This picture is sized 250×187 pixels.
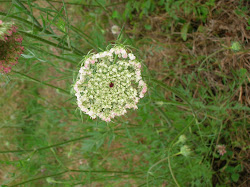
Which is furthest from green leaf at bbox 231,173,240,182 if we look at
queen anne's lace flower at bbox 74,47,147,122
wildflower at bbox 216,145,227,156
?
queen anne's lace flower at bbox 74,47,147,122

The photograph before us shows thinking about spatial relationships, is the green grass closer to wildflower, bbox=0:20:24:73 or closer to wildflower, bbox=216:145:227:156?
wildflower, bbox=216:145:227:156

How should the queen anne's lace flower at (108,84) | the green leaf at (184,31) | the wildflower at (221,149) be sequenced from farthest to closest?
the green leaf at (184,31), the wildflower at (221,149), the queen anne's lace flower at (108,84)

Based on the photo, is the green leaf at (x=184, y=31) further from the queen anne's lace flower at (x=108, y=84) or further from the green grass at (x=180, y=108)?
the queen anne's lace flower at (x=108, y=84)

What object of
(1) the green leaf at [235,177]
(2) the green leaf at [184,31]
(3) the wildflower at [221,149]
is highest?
(2) the green leaf at [184,31]

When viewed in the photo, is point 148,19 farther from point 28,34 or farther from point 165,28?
point 28,34

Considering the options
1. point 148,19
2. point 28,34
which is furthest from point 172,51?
point 28,34

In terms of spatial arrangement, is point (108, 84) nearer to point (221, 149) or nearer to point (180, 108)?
point (221, 149)

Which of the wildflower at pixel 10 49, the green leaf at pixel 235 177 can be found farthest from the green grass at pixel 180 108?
the wildflower at pixel 10 49

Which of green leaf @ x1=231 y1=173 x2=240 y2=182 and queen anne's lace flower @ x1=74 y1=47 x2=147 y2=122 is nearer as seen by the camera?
queen anne's lace flower @ x1=74 y1=47 x2=147 y2=122
